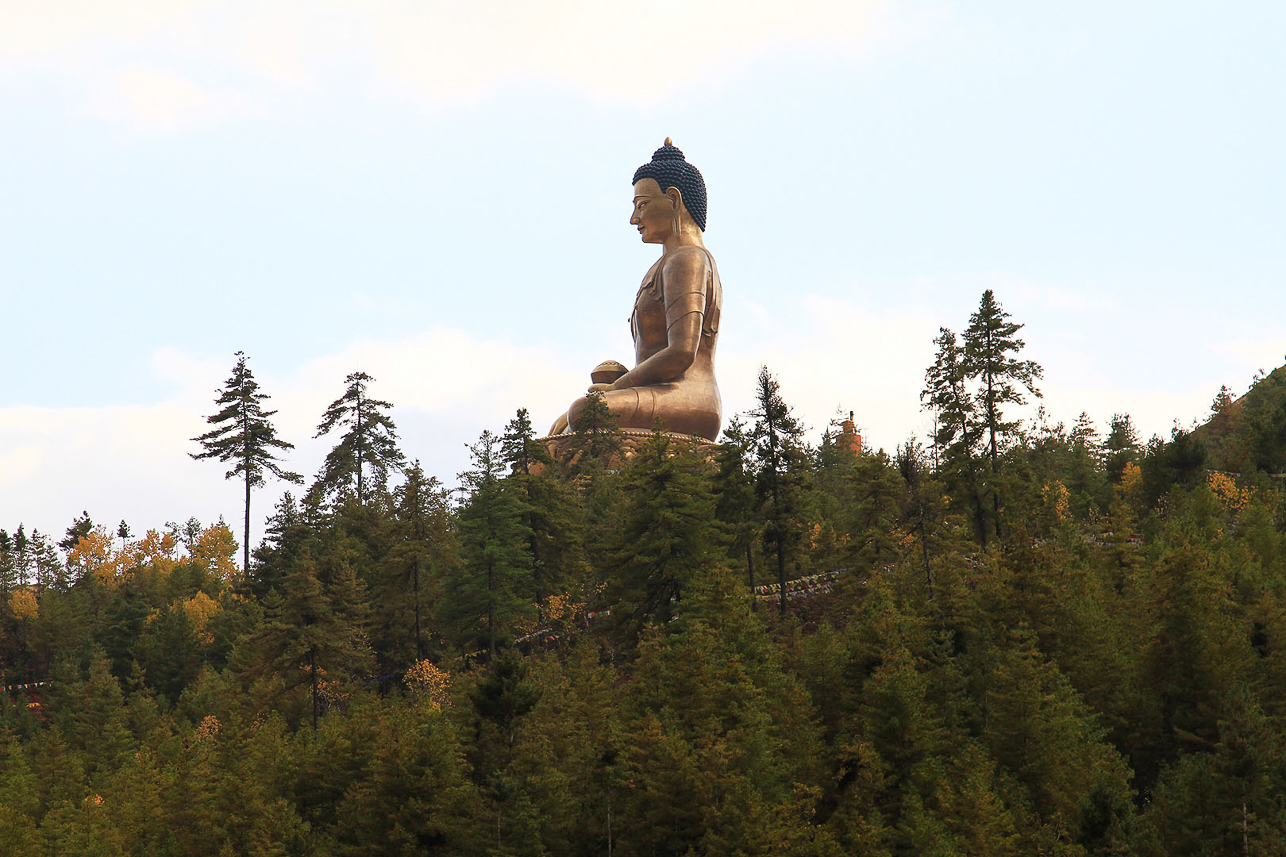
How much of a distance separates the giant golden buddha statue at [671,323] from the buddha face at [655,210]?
4 centimetres

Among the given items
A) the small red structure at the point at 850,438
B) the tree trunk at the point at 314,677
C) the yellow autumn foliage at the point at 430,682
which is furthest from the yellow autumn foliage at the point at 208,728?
the small red structure at the point at 850,438

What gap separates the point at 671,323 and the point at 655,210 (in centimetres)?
636

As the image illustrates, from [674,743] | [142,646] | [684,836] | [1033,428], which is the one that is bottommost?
[684,836]

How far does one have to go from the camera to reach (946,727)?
27.3 metres

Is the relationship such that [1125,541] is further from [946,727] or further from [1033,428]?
[1033,428]

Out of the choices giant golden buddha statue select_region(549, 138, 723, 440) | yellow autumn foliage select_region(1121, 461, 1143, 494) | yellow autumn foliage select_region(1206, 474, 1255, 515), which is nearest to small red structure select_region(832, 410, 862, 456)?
giant golden buddha statue select_region(549, 138, 723, 440)

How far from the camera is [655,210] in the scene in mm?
62719

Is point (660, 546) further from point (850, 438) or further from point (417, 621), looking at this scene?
point (850, 438)

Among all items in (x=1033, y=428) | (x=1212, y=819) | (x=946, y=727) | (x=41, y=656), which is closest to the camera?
(x=1212, y=819)

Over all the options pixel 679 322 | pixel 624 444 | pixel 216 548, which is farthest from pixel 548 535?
pixel 216 548

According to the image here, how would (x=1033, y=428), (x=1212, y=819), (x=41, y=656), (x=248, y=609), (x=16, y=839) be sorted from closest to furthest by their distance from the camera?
(x=1212, y=819)
(x=16, y=839)
(x=248, y=609)
(x=41, y=656)
(x=1033, y=428)

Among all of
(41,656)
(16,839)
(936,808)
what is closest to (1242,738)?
(936,808)

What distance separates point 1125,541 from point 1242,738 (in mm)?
14202

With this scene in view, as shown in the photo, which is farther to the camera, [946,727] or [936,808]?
[946,727]
